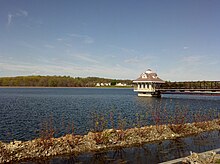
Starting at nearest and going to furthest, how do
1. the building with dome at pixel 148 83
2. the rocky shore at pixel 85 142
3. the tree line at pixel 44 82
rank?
the rocky shore at pixel 85 142 → the building with dome at pixel 148 83 → the tree line at pixel 44 82

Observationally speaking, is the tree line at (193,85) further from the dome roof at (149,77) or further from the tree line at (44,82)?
the tree line at (44,82)

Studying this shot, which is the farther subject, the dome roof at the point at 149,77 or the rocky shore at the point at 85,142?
the dome roof at the point at 149,77

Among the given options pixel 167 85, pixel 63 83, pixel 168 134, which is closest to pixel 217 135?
pixel 168 134

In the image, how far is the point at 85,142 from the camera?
11.5 metres

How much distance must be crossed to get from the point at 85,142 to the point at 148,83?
5218 cm

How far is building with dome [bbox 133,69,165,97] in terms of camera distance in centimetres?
6175

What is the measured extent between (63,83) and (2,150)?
165 metres

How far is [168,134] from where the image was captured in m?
14.1

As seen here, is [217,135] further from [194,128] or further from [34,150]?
[34,150]

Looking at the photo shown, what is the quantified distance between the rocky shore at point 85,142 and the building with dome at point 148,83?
1838 inches

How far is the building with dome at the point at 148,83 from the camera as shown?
203 feet

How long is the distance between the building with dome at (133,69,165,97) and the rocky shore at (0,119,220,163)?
153ft

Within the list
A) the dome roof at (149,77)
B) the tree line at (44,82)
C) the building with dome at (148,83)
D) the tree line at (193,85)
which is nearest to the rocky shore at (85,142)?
the tree line at (193,85)

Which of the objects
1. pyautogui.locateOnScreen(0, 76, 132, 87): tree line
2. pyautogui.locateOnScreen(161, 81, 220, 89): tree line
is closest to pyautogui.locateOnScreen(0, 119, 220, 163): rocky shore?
pyautogui.locateOnScreen(161, 81, 220, 89): tree line
